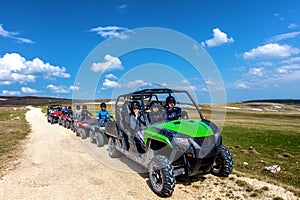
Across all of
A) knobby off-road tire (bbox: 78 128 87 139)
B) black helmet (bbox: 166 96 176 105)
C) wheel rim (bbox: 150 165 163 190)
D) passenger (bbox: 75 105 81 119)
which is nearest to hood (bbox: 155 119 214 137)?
wheel rim (bbox: 150 165 163 190)

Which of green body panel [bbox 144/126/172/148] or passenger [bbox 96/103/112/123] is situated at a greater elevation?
passenger [bbox 96/103/112/123]

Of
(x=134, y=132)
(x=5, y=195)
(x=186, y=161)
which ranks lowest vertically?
(x=5, y=195)

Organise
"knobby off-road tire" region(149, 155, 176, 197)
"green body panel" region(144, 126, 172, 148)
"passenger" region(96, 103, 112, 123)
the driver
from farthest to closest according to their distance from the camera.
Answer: "passenger" region(96, 103, 112, 123) < the driver < "green body panel" region(144, 126, 172, 148) < "knobby off-road tire" region(149, 155, 176, 197)

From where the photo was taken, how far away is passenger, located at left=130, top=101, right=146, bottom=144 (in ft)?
23.9

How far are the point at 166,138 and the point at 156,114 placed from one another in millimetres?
1546

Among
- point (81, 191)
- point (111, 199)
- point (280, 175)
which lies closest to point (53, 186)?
point (81, 191)

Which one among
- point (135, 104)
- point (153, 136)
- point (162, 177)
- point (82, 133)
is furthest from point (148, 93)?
point (82, 133)

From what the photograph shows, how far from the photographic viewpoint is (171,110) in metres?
7.60

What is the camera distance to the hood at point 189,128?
19.4 ft

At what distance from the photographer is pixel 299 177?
6.89m

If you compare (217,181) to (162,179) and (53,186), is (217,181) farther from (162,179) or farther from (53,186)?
(53,186)

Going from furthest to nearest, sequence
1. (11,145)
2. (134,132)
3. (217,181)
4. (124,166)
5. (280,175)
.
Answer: (11,145) → (124,166) → (134,132) → (280,175) → (217,181)

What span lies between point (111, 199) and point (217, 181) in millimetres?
2970

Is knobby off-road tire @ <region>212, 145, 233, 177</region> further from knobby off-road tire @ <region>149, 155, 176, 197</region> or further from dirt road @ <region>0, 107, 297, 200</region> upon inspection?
knobby off-road tire @ <region>149, 155, 176, 197</region>
